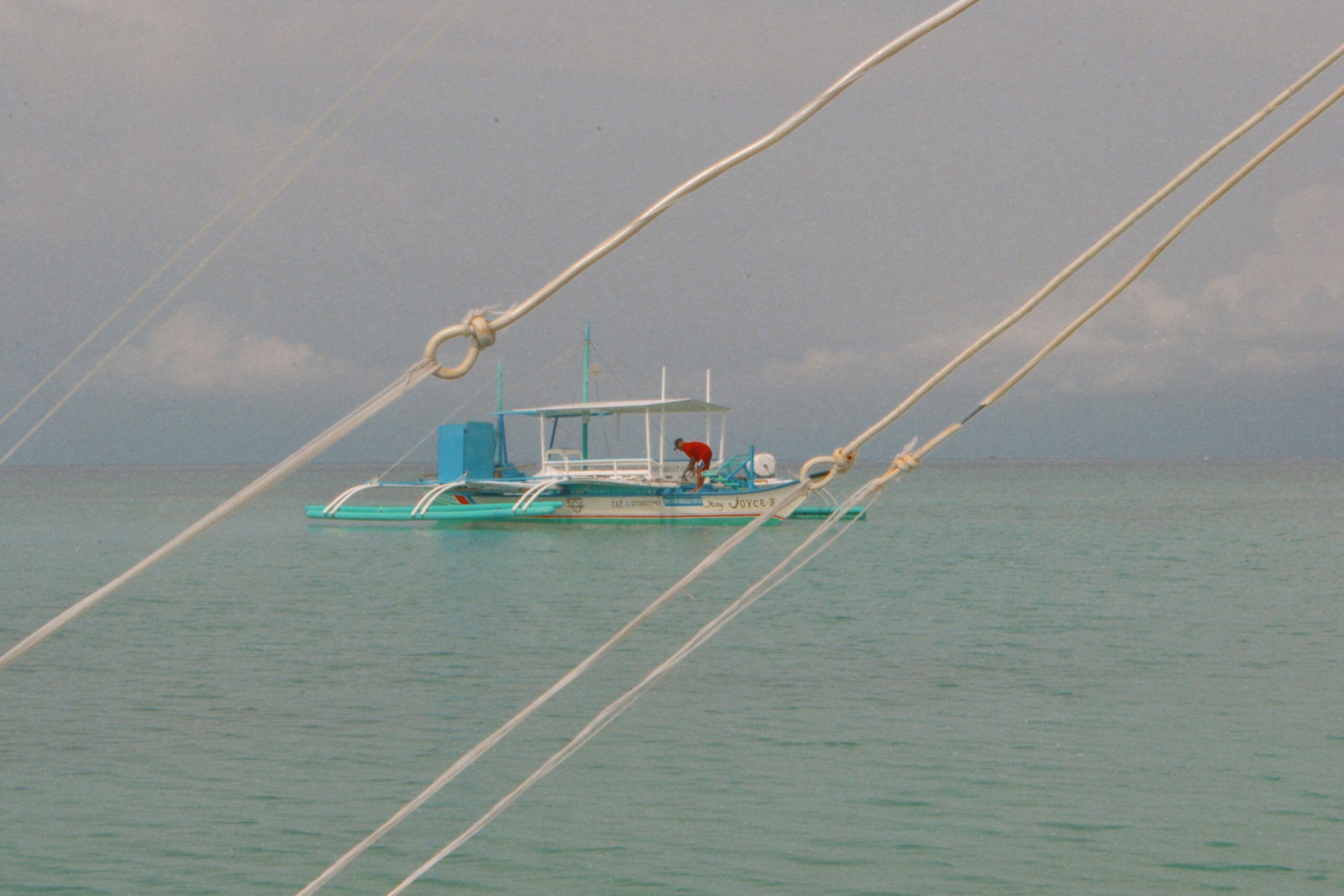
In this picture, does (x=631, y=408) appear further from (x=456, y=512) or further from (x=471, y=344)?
(x=471, y=344)

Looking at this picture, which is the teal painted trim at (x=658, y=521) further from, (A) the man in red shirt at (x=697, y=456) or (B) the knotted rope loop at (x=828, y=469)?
(B) the knotted rope loop at (x=828, y=469)

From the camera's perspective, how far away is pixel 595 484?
40812 mm

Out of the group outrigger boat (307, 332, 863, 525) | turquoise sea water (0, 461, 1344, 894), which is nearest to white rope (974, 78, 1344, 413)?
turquoise sea water (0, 461, 1344, 894)

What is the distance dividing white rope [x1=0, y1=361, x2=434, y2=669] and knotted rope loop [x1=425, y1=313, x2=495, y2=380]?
5 centimetres

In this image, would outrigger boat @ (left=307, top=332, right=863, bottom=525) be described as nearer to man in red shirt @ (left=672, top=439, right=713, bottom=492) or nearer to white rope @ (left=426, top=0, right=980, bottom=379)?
man in red shirt @ (left=672, top=439, right=713, bottom=492)

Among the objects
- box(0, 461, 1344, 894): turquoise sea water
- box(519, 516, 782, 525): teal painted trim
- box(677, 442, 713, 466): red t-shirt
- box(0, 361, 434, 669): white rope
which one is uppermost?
box(677, 442, 713, 466): red t-shirt

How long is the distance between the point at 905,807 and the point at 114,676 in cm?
1098

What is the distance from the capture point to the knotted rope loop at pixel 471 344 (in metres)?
3.43

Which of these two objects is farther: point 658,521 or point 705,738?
point 658,521

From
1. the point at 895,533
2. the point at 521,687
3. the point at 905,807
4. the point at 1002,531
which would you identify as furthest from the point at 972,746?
the point at 1002,531

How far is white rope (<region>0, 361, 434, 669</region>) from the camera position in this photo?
348cm

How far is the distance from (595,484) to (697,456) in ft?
11.1

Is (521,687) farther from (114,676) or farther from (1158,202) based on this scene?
(1158,202)

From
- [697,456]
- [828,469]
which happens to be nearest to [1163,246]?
[828,469]
